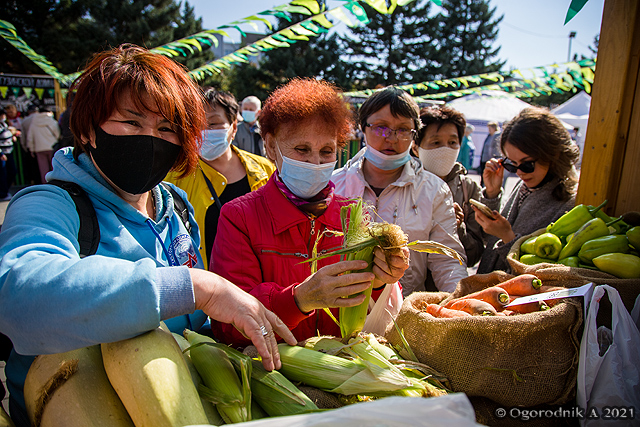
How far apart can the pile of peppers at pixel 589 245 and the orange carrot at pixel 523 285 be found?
288 mm

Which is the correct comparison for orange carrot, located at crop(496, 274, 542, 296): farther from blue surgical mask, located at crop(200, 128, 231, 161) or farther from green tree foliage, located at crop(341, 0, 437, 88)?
green tree foliage, located at crop(341, 0, 437, 88)

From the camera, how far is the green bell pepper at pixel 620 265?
5.77 ft

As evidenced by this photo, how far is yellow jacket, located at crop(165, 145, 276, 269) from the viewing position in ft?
11.6

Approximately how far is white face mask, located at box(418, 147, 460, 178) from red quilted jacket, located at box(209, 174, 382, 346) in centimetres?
172

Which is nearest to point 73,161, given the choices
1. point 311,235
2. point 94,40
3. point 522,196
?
point 311,235

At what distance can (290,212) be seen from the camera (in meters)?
1.98

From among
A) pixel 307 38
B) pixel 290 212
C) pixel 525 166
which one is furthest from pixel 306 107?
pixel 307 38

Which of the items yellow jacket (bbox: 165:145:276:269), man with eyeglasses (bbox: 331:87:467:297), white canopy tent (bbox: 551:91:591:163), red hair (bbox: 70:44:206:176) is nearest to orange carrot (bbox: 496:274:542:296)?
man with eyeglasses (bbox: 331:87:467:297)

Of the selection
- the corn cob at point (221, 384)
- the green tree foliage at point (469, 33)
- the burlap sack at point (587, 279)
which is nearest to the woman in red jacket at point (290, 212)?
the corn cob at point (221, 384)

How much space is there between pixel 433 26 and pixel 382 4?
114 ft

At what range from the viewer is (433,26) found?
113 ft

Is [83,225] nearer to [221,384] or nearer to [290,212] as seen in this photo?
[221,384]

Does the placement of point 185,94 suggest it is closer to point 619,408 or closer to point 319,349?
point 319,349

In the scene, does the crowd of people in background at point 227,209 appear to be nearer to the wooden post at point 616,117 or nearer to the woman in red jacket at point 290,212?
the woman in red jacket at point 290,212
